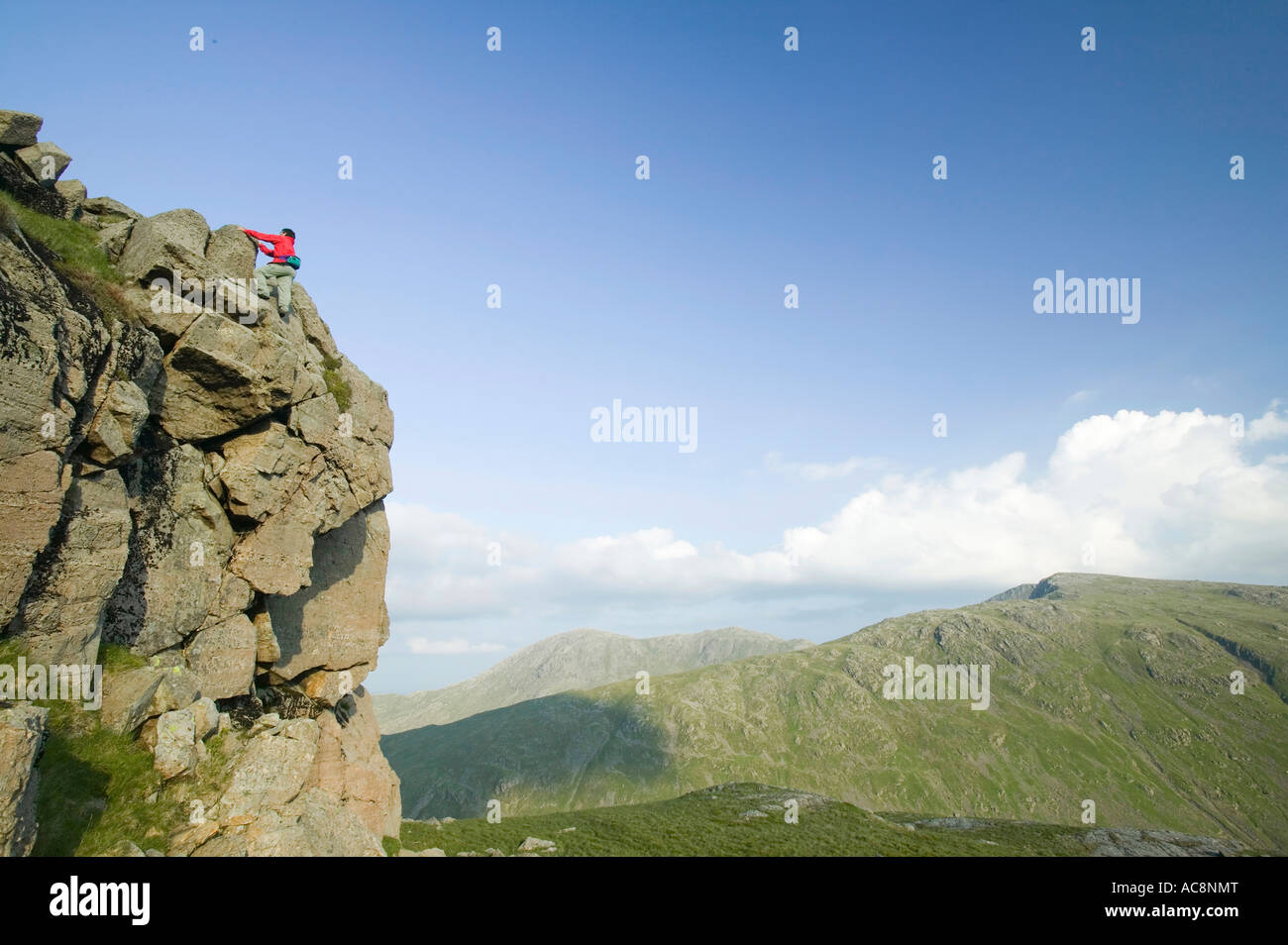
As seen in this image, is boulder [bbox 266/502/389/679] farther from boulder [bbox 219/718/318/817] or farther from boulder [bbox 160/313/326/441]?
boulder [bbox 160/313/326/441]

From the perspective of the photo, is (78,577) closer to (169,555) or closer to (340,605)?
(169,555)

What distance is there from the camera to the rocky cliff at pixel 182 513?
783 inches

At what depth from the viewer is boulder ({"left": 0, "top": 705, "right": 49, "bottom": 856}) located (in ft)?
48.0

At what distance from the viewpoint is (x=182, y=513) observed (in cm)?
2756

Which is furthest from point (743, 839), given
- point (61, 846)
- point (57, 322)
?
point (57, 322)

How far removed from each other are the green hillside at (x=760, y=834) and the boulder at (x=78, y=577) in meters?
26.0

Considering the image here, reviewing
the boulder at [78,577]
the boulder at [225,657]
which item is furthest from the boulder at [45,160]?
the boulder at [225,657]

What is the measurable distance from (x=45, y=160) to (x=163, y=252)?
6607 mm

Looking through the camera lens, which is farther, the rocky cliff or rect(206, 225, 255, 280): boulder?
rect(206, 225, 255, 280): boulder

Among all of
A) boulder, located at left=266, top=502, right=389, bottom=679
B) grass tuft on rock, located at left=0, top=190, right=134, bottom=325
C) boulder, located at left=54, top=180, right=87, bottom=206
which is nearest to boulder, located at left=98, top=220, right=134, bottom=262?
grass tuft on rock, located at left=0, top=190, right=134, bottom=325

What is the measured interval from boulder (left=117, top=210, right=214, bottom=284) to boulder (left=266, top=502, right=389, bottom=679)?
17654mm

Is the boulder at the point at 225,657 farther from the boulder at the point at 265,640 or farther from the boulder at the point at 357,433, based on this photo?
the boulder at the point at 357,433
